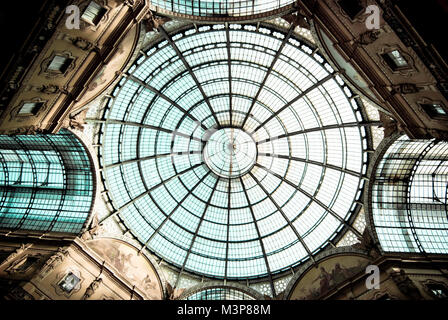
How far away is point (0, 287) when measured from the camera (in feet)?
64.5

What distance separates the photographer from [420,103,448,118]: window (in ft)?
50.4

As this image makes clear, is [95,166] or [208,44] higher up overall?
[208,44]

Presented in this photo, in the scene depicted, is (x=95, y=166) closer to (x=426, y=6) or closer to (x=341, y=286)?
(x=341, y=286)

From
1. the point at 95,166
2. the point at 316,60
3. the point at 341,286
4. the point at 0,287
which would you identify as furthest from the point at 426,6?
the point at 0,287

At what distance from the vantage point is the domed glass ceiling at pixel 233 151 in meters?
25.2

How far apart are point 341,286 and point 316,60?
641 inches

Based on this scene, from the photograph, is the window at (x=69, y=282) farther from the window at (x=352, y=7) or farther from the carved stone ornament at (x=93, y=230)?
the window at (x=352, y=7)

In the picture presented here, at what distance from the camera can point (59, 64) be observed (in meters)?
16.4

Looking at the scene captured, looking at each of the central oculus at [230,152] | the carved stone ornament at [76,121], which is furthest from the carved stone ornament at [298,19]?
the carved stone ornament at [76,121]

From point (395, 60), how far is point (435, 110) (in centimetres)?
325


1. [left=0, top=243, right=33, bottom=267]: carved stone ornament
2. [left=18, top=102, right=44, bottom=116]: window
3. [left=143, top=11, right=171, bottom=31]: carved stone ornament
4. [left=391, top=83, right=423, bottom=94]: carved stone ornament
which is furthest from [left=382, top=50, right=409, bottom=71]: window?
[left=0, top=243, right=33, bottom=267]: carved stone ornament

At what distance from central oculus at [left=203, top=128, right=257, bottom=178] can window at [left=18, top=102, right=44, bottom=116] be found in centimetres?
1595

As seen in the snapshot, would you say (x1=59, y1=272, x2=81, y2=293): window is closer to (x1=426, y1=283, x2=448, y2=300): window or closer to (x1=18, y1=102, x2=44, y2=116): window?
(x1=18, y1=102, x2=44, y2=116): window

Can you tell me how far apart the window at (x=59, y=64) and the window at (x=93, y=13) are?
2357mm
